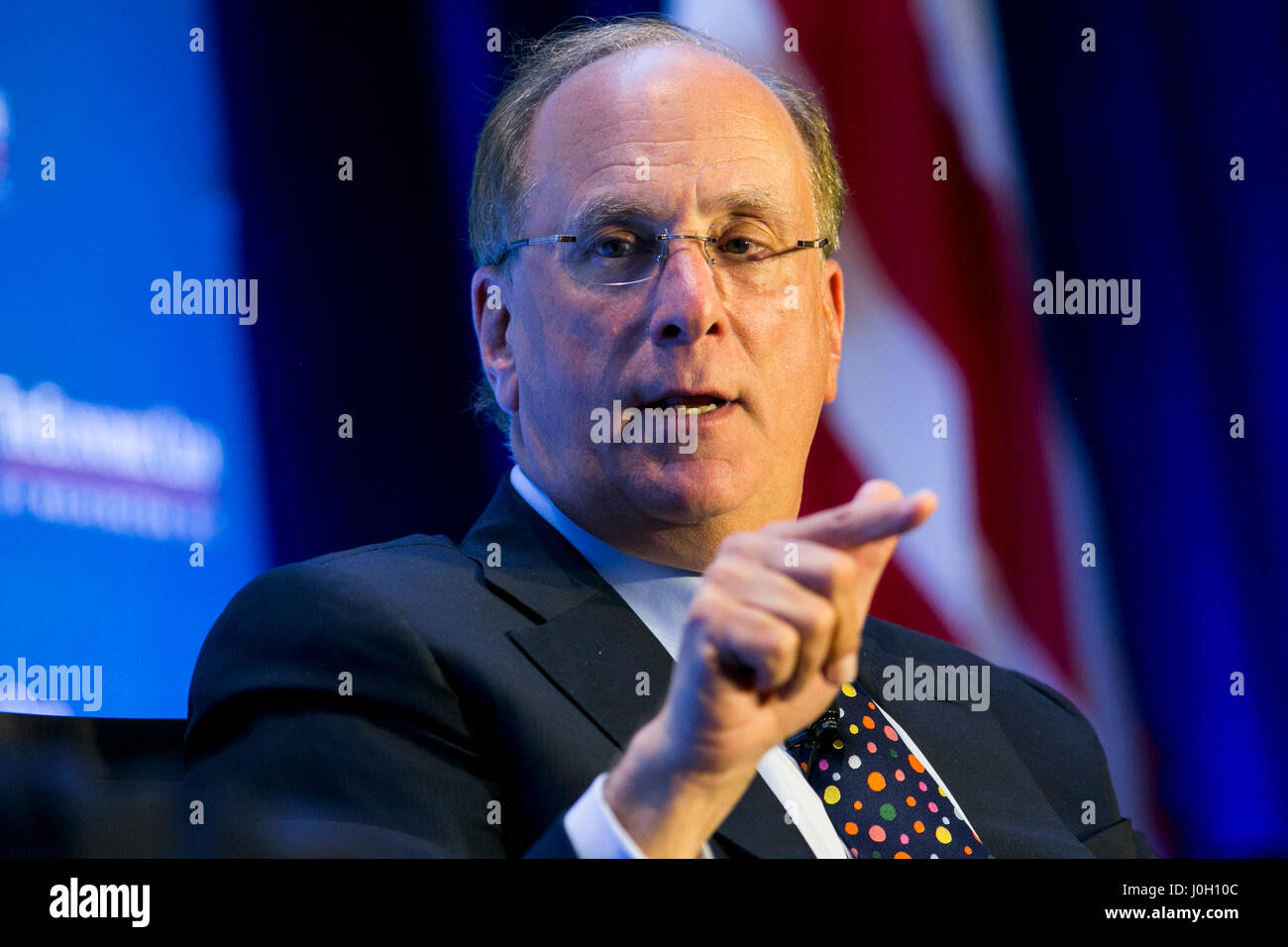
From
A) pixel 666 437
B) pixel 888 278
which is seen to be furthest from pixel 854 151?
pixel 666 437

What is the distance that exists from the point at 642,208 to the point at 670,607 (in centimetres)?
65

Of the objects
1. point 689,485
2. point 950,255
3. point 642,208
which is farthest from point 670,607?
point 950,255

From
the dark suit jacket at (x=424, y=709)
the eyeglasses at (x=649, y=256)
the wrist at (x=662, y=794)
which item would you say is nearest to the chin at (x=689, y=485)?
the dark suit jacket at (x=424, y=709)

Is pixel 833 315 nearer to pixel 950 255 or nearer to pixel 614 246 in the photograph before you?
pixel 950 255

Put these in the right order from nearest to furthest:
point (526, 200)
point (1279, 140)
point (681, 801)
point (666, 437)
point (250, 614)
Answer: point (681, 801) → point (250, 614) → point (666, 437) → point (526, 200) → point (1279, 140)

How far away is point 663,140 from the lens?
215 centimetres

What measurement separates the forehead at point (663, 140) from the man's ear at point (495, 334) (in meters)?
0.18

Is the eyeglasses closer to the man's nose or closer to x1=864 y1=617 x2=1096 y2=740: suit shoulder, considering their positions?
the man's nose

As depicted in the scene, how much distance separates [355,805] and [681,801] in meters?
0.48

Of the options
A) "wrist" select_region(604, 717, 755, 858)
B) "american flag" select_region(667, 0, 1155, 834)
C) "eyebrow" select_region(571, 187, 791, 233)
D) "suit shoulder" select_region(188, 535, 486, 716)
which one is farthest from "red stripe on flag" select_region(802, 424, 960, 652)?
"wrist" select_region(604, 717, 755, 858)

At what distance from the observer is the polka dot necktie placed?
1880 mm

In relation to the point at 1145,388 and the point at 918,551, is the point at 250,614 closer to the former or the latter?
the point at 918,551

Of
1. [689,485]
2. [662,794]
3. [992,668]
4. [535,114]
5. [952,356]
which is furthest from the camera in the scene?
[952,356]

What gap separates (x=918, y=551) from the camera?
2.66 m
